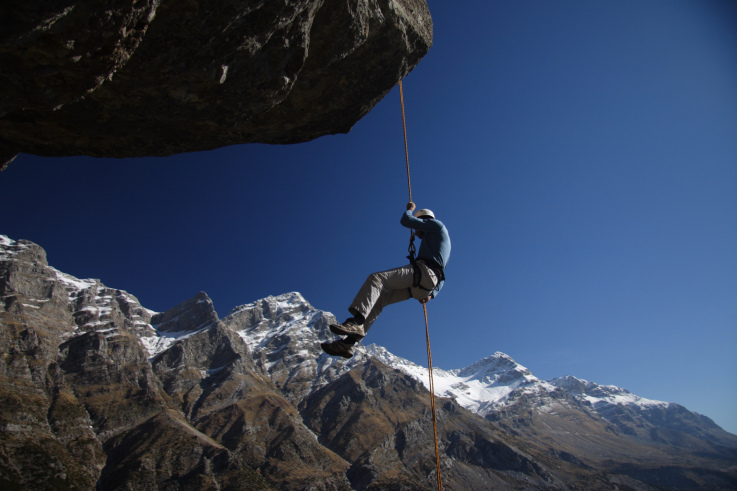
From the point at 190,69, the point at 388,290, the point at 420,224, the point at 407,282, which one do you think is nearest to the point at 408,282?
the point at 407,282

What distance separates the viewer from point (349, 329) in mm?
6535

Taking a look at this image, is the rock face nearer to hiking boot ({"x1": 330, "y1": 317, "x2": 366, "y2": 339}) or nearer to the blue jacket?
the blue jacket

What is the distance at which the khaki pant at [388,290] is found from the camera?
6.96 metres

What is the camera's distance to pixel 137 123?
7.44 meters

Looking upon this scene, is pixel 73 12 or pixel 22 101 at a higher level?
pixel 73 12

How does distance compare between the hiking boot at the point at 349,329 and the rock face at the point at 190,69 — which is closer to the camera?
the rock face at the point at 190,69

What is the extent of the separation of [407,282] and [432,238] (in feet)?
3.98

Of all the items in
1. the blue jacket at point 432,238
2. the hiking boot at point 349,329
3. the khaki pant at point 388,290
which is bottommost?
the hiking boot at point 349,329

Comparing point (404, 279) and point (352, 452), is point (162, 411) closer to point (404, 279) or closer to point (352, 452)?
point (352, 452)

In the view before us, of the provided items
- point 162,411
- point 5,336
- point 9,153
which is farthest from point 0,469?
point 9,153

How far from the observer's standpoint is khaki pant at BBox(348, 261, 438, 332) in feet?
22.8

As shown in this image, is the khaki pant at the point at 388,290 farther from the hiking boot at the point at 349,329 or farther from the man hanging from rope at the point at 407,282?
the hiking boot at the point at 349,329

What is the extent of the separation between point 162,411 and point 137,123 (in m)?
196

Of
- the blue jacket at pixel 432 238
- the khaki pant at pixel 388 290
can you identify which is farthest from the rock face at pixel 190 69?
the khaki pant at pixel 388 290
